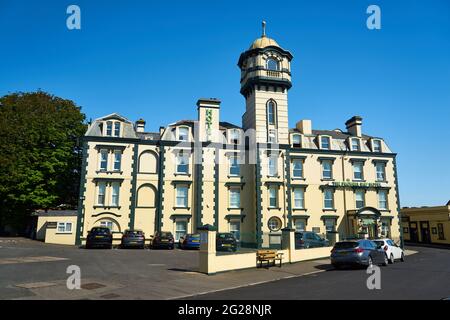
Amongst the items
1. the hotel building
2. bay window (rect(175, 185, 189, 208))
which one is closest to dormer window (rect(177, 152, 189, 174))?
the hotel building

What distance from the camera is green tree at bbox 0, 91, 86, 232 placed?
3400 centimetres

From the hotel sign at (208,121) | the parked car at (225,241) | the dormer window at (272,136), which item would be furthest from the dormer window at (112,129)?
the dormer window at (272,136)

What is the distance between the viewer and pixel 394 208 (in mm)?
38281

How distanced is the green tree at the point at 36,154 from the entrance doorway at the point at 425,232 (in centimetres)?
4427

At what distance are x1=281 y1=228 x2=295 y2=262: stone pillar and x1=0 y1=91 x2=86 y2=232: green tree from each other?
25356 millimetres

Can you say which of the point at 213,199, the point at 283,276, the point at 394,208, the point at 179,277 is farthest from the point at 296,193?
the point at 179,277

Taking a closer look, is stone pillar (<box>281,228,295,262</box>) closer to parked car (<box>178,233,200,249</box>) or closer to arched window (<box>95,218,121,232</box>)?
parked car (<box>178,233,200,249</box>)

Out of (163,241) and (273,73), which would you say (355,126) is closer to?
(273,73)

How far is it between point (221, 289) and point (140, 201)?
68.5ft

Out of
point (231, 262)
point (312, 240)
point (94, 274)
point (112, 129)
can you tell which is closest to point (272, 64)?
point (112, 129)

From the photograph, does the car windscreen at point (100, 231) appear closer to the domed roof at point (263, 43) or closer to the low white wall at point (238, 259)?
the low white wall at point (238, 259)

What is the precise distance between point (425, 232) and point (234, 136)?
30.4 m

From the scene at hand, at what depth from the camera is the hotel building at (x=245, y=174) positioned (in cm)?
3155

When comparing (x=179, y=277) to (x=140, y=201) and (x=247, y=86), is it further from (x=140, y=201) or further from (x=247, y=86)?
(x=247, y=86)
